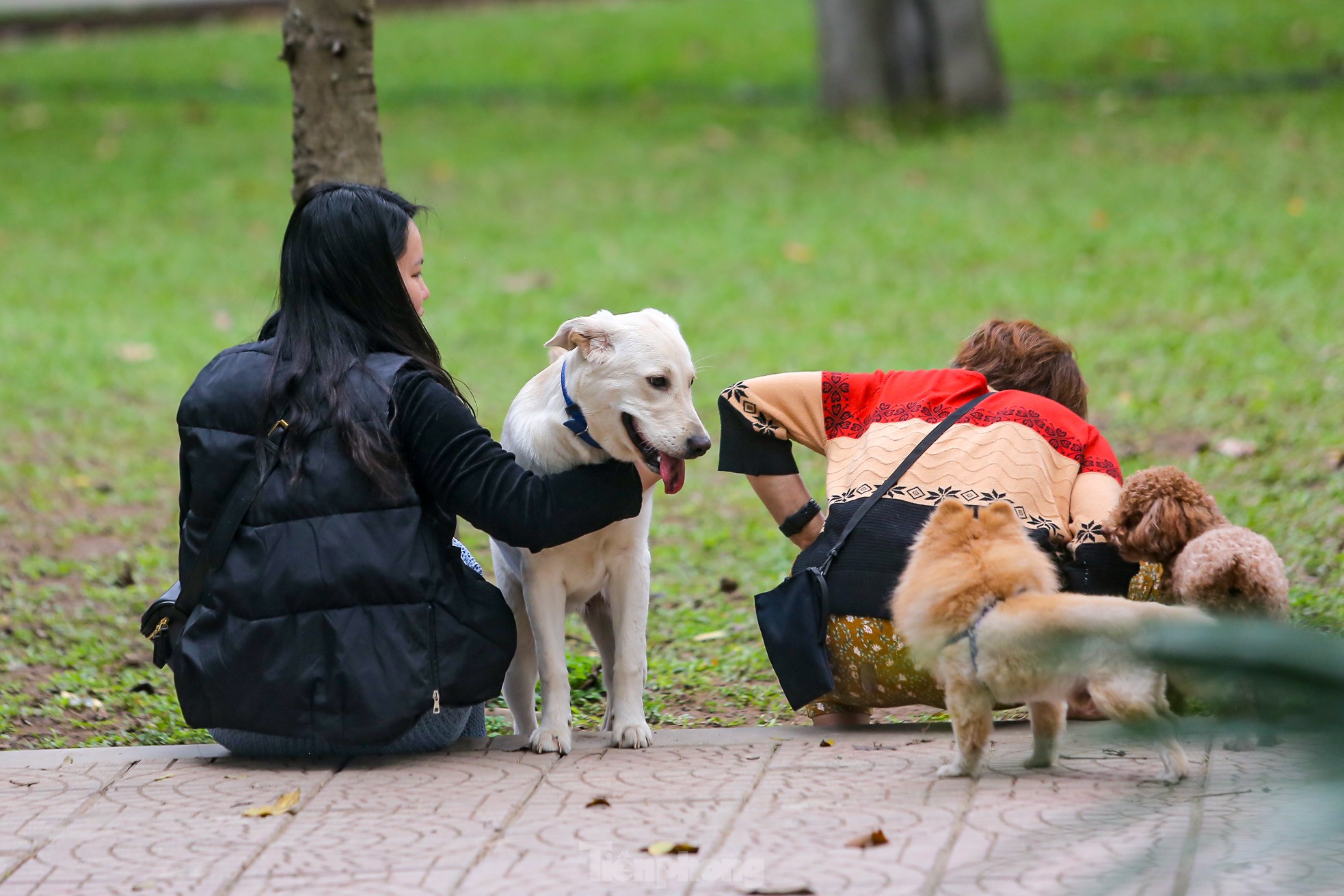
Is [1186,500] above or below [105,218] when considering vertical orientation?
below

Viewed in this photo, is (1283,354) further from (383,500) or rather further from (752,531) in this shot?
(383,500)

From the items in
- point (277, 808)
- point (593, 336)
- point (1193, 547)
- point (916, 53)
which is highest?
point (916, 53)

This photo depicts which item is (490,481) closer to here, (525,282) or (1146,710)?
(1146,710)

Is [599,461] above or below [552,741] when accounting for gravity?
above

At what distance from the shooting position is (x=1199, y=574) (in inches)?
135

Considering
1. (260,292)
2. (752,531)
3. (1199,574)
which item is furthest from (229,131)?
(1199,574)

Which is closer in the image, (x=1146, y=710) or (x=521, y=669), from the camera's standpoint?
(x=1146, y=710)

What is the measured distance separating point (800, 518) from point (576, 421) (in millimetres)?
889

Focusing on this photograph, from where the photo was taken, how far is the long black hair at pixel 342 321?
140 inches

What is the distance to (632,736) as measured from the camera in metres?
3.86

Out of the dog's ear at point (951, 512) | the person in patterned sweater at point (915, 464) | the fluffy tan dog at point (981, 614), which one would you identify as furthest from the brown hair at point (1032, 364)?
the dog's ear at point (951, 512)

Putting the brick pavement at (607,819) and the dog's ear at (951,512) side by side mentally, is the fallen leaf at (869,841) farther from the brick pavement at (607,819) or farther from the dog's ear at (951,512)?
the dog's ear at (951,512)

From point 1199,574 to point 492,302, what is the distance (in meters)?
7.38

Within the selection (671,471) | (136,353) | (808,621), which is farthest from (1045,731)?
(136,353)
